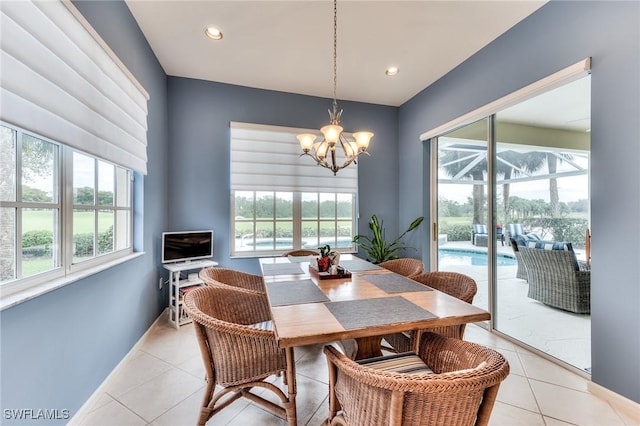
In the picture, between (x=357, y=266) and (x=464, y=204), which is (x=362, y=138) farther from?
(x=464, y=204)

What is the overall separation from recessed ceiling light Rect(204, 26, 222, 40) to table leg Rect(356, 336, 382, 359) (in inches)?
115

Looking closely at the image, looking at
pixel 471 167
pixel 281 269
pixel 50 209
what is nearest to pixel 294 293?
pixel 281 269

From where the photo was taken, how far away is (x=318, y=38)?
103 inches

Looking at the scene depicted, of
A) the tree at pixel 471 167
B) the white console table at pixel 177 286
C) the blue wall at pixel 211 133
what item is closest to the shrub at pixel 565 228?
the tree at pixel 471 167

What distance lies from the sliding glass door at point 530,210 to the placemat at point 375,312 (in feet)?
6.07

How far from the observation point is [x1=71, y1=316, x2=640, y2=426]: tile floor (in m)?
1.63

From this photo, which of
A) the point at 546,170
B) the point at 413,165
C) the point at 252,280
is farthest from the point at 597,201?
the point at 252,280

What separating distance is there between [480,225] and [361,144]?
5.93 ft

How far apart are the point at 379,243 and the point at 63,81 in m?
3.52

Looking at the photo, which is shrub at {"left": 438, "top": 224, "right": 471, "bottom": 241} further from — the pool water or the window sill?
the window sill

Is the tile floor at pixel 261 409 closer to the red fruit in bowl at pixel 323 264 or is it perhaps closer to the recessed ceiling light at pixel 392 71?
the red fruit in bowl at pixel 323 264

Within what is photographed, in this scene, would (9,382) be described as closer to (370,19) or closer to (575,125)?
(370,19)

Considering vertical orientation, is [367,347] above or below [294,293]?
below

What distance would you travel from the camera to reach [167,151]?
10.9 ft
